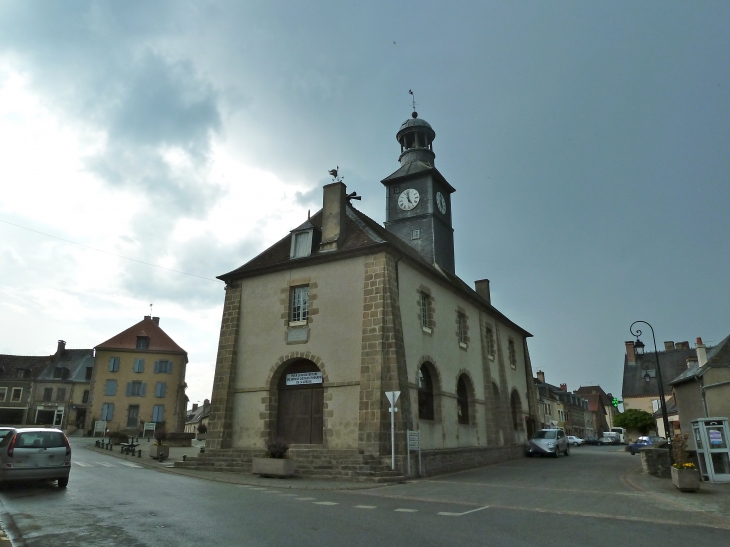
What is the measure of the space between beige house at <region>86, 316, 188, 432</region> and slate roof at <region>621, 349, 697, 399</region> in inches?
1945

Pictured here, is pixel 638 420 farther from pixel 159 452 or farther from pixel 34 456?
pixel 34 456

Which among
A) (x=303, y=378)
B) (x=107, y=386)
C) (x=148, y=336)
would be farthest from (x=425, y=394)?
(x=148, y=336)

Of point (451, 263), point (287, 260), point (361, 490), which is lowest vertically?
point (361, 490)

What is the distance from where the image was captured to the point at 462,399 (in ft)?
76.4

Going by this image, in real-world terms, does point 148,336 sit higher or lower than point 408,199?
lower

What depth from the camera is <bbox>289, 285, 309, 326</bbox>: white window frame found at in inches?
750

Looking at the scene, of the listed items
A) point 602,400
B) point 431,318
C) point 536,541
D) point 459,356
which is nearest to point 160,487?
point 536,541

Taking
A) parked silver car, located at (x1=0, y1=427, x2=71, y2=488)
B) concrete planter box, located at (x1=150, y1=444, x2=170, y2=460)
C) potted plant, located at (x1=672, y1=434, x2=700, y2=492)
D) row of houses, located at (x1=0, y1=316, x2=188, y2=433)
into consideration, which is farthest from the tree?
parked silver car, located at (x1=0, y1=427, x2=71, y2=488)

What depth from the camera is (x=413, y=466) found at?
16.0m

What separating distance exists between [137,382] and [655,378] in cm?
5371

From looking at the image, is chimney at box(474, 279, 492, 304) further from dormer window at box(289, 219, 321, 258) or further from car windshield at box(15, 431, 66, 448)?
car windshield at box(15, 431, 66, 448)

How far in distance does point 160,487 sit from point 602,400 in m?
95.0

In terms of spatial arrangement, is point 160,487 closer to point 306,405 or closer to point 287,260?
point 306,405

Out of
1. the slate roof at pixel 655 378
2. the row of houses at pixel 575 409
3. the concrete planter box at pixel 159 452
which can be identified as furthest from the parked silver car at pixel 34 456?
the slate roof at pixel 655 378
